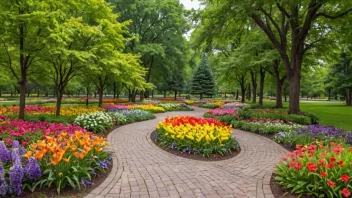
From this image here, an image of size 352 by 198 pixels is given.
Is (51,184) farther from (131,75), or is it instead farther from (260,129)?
(131,75)

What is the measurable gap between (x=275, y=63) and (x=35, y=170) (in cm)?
1908

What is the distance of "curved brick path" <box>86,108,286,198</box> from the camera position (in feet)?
13.5

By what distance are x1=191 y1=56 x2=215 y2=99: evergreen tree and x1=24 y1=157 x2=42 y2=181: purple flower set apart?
33.8 m

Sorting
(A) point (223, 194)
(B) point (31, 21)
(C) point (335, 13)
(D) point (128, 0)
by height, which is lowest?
(A) point (223, 194)

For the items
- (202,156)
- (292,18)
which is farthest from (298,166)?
(292,18)

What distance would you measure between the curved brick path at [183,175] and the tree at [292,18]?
20.0 feet

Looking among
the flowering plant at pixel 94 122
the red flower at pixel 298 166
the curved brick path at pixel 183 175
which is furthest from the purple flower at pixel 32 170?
the flowering plant at pixel 94 122

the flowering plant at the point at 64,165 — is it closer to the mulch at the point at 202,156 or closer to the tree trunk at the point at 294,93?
the mulch at the point at 202,156

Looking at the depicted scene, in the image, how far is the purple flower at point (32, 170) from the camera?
12.9 ft

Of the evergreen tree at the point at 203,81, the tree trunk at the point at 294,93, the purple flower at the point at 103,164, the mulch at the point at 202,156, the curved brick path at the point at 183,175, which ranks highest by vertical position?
the evergreen tree at the point at 203,81

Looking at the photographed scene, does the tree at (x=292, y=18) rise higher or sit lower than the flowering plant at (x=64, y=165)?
higher

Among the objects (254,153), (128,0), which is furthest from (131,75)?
(128,0)

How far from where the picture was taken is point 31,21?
8.02 metres

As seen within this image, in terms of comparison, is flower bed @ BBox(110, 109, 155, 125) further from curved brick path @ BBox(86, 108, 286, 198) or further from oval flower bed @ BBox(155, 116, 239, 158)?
oval flower bed @ BBox(155, 116, 239, 158)
